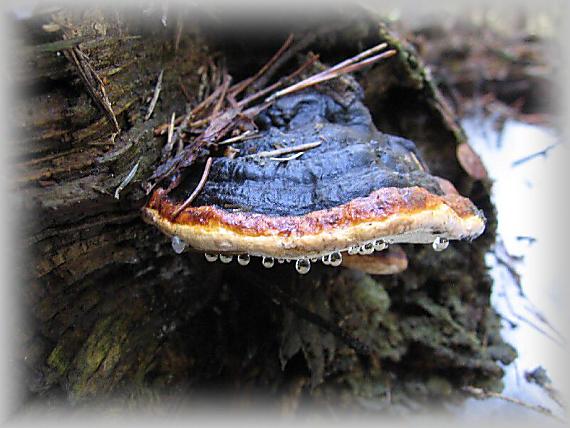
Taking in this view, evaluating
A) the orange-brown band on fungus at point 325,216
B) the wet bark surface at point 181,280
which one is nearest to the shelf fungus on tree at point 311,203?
the orange-brown band on fungus at point 325,216

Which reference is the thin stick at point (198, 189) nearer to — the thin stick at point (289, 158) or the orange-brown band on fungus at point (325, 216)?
the orange-brown band on fungus at point (325, 216)

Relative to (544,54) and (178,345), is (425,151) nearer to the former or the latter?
(178,345)

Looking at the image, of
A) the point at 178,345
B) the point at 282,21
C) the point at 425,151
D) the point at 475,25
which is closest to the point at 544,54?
the point at 475,25

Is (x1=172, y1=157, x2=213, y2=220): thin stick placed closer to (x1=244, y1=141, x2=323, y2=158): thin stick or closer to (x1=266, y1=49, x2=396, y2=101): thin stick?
(x1=244, y1=141, x2=323, y2=158): thin stick

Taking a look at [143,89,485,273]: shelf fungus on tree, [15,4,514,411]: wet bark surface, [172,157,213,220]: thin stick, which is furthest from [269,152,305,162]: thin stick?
[15,4,514,411]: wet bark surface

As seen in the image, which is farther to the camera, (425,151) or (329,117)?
(425,151)

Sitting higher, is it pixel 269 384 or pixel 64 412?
pixel 64 412

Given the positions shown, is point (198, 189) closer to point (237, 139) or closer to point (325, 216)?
point (237, 139)
